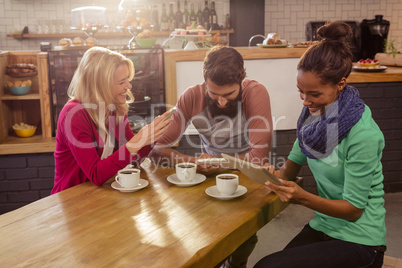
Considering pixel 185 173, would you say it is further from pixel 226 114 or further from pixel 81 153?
pixel 226 114

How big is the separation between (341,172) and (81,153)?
106 centimetres

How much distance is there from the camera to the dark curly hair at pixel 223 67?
6.42 feet

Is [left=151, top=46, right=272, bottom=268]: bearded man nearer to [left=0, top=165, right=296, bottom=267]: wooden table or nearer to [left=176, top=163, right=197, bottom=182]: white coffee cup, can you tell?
[left=176, top=163, right=197, bottom=182]: white coffee cup

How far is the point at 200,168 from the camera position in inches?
75.9

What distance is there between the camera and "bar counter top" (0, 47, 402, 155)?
319cm

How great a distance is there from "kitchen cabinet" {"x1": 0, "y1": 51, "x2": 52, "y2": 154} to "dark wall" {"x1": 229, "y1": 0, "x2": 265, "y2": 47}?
10.2 ft

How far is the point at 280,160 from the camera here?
3.56 meters

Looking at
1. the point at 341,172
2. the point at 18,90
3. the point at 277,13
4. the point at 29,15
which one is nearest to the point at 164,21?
the point at 277,13

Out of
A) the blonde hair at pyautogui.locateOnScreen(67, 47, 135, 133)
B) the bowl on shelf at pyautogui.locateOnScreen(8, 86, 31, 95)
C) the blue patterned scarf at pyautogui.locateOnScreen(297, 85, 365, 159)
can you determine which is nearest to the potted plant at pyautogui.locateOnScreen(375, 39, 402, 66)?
the blue patterned scarf at pyautogui.locateOnScreen(297, 85, 365, 159)

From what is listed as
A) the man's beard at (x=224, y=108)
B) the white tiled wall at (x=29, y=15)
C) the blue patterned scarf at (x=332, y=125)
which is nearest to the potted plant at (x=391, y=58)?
the man's beard at (x=224, y=108)

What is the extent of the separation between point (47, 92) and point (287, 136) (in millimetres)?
1941

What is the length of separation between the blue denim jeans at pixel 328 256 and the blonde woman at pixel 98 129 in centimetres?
72

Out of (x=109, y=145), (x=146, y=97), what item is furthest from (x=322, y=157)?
(x=146, y=97)

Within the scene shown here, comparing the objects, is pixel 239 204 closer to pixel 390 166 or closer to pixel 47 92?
pixel 47 92
